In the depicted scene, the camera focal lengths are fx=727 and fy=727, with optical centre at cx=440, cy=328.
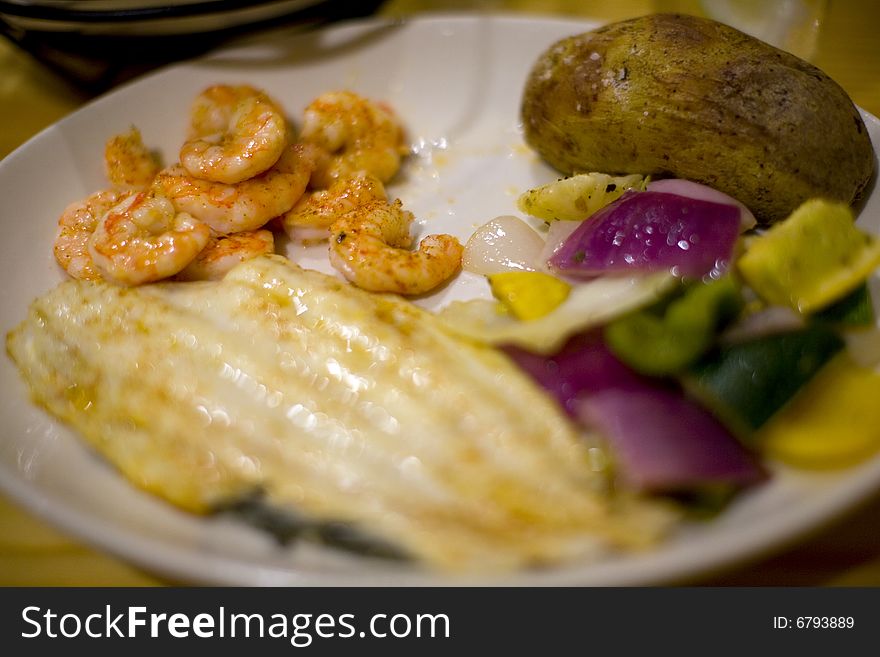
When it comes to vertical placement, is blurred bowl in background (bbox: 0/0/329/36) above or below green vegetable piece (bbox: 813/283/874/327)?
above

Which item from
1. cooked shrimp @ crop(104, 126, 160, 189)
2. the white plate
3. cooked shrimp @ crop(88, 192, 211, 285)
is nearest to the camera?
the white plate

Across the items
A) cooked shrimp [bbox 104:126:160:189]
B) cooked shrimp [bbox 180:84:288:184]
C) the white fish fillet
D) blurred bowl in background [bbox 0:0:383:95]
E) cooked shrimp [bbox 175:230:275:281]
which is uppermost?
blurred bowl in background [bbox 0:0:383:95]

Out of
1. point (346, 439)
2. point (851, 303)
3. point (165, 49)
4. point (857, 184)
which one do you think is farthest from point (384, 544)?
point (165, 49)

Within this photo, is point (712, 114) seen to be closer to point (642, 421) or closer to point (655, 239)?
point (655, 239)

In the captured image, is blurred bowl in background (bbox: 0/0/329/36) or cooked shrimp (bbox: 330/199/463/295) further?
blurred bowl in background (bbox: 0/0/329/36)

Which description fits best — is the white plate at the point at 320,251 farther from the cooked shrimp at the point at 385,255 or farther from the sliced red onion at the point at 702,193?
the sliced red onion at the point at 702,193

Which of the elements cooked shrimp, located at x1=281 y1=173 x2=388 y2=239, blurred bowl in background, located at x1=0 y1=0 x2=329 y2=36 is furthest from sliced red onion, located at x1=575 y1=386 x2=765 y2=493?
blurred bowl in background, located at x1=0 y1=0 x2=329 y2=36

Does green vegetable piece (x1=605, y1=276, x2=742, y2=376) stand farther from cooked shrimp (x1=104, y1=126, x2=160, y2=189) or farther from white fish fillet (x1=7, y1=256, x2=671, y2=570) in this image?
cooked shrimp (x1=104, y1=126, x2=160, y2=189)

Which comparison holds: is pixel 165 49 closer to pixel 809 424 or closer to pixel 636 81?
pixel 636 81

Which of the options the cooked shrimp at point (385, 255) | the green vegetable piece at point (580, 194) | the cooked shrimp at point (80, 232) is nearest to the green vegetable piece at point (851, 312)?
the green vegetable piece at point (580, 194)
